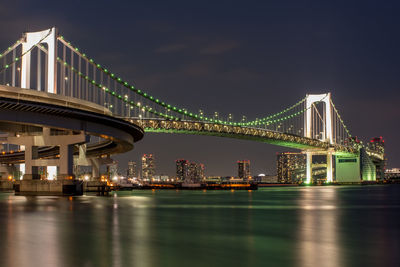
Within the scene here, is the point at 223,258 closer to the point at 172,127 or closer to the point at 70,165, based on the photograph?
the point at 70,165

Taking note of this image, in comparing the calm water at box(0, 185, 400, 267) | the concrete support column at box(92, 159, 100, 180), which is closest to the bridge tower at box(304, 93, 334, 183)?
the concrete support column at box(92, 159, 100, 180)

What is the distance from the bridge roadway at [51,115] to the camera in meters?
→ 42.5

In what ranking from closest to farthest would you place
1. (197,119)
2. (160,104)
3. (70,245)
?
(70,245)
(160,104)
(197,119)

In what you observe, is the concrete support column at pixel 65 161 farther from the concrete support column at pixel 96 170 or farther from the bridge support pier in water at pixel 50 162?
the concrete support column at pixel 96 170

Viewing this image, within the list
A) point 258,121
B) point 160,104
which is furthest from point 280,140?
point 160,104

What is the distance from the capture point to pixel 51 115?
152 ft

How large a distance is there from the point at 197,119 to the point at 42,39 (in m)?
51.5

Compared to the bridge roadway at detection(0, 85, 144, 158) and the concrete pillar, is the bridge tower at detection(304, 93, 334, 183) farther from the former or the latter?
the bridge roadway at detection(0, 85, 144, 158)

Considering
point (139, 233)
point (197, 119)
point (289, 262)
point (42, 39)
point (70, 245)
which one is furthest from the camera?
point (197, 119)

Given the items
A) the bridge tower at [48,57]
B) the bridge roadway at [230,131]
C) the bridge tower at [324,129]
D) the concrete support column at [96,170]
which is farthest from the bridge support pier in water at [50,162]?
the bridge tower at [324,129]

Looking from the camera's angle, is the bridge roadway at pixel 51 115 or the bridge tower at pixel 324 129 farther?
the bridge tower at pixel 324 129

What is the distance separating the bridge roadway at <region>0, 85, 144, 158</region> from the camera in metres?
42.5

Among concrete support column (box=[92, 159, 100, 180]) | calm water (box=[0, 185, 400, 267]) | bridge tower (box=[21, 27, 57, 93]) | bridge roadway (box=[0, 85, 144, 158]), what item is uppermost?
bridge tower (box=[21, 27, 57, 93])

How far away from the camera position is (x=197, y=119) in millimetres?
98875
